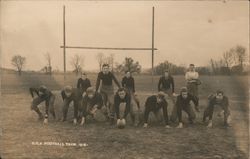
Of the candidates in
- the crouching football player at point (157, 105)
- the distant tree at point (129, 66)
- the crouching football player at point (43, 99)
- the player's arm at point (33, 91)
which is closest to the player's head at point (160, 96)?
the crouching football player at point (157, 105)

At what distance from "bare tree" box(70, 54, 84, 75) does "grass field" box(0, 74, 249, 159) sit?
6cm

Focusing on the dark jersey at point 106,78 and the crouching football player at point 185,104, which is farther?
the dark jersey at point 106,78

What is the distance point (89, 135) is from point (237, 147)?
3.18 ft

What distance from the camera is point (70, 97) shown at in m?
3.18

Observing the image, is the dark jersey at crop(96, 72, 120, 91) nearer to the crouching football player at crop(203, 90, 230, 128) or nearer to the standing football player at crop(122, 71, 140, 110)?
the standing football player at crop(122, 71, 140, 110)

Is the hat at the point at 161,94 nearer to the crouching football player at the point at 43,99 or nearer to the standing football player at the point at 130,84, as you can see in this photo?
the standing football player at the point at 130,84

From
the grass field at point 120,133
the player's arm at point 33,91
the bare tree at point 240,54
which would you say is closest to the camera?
the bare tree at point 240,54

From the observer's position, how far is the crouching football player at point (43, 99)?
127 inches

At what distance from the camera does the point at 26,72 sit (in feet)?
10.6

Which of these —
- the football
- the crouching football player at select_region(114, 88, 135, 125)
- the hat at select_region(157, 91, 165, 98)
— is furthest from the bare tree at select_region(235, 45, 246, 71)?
the football

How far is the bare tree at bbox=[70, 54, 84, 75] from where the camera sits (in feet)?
10.2

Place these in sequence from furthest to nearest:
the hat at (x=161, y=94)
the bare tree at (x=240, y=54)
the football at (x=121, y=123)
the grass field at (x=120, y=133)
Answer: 1. the football at (x=121, y=123)
2. the hat at (x=161, y=94)
3. the grass field at (x=120, y=133)
4. the bare tree at (x=240, y=54)

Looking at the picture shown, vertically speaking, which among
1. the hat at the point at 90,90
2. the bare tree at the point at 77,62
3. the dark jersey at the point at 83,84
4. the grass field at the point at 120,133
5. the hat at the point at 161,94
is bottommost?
the grass field at the point at 120,133

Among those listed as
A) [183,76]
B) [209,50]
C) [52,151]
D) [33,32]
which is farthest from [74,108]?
[209,50]
